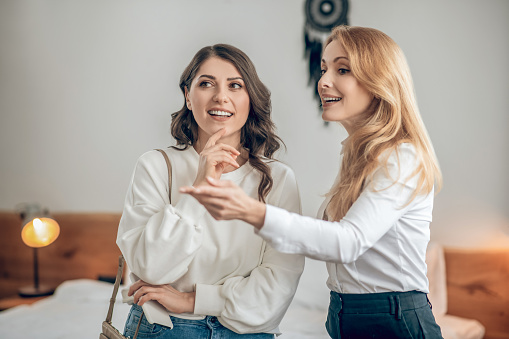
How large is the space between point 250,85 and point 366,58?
325 mm

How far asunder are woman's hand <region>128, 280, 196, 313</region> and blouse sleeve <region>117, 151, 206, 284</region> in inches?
1.3

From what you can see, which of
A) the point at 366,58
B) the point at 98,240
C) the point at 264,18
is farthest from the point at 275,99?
the point at 366,58

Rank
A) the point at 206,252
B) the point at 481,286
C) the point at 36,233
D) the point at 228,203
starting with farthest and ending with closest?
the point at 36,233 < the point at 481,286 < the point at 206,252 < the point at 228,203

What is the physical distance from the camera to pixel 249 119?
4.64 feet

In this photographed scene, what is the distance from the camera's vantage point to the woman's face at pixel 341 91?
1200 mm

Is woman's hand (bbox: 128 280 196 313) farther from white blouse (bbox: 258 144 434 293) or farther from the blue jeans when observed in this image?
white blouse (bbox: 258 144 434 293)

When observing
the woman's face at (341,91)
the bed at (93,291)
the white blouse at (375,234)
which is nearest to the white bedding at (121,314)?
the bed at (93,291)

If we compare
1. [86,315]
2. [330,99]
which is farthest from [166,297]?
[86,315]

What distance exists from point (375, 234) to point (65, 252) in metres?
2.84

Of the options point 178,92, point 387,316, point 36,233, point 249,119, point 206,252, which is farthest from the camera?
point 178,92

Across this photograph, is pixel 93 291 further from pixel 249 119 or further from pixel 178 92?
pixel 249 119

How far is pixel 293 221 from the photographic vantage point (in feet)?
3.18

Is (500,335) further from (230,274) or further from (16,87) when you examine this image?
(16,87)

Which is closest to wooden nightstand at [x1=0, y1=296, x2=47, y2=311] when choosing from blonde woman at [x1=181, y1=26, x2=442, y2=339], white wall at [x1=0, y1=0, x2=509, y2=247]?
white wall at [x1=0, y1=0, x2=509, y2=247]
